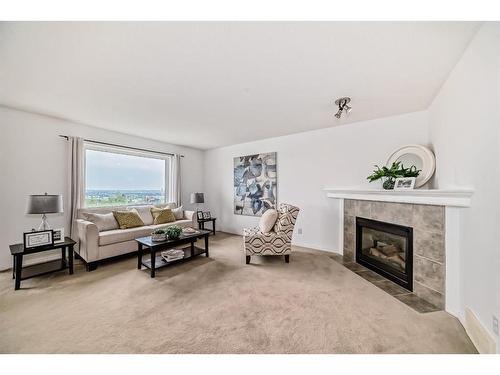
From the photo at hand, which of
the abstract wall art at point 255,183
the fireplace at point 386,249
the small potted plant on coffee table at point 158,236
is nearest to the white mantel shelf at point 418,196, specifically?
the fireplace at point 386,249

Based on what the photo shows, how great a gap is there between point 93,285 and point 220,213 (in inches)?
127

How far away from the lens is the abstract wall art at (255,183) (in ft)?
14.4

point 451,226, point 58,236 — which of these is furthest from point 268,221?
point 58,236

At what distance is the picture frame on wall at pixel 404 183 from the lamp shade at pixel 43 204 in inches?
170

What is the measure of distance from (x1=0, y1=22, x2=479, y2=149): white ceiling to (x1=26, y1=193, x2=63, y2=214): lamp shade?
124cm

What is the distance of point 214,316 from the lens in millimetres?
1766

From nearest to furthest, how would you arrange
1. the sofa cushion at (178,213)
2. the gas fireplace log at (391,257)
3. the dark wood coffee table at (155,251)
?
the gas fireplace log at (391,257), the dark wood coffee table at (155,251), the sofa cushion at (178,213)

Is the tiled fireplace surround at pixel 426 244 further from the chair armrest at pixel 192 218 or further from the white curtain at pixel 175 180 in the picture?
the white curtain at pixel 175 180

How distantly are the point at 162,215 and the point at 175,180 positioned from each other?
1.14m

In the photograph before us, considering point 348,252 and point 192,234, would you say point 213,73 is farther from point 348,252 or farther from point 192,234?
point 348,252

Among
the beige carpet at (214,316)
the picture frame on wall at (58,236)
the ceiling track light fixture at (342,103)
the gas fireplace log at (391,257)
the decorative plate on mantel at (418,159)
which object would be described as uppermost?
the ceiling track light fixture at (342,103)

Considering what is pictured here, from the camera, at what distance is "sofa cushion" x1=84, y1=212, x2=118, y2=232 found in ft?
10.6

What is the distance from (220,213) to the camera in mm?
5367

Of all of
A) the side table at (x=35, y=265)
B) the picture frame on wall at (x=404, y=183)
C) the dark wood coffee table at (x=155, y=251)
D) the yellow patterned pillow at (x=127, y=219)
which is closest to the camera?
the side table at (x=35, y=265)
